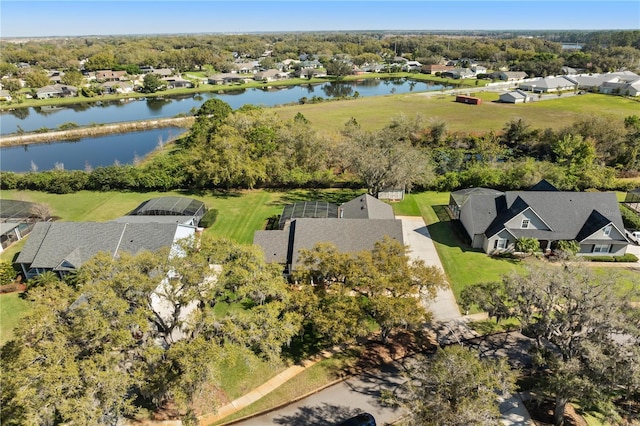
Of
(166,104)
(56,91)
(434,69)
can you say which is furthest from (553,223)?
(434,69)

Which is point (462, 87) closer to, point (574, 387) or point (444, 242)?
point (444, 242)

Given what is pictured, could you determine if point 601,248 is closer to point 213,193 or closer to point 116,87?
point 213,193

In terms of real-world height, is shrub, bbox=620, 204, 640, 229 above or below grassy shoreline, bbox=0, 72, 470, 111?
below

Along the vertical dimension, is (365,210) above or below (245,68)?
below

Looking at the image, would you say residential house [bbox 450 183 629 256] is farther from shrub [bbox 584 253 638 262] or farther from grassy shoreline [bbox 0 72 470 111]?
grassy shoreline [bbox 0 72 470 111]

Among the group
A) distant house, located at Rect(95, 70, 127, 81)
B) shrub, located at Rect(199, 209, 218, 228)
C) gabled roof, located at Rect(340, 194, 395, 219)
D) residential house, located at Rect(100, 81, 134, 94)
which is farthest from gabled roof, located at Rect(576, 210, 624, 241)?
distant house, located at Rect(95, 70, 127, 81)

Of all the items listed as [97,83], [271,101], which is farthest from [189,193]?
[97,83]
